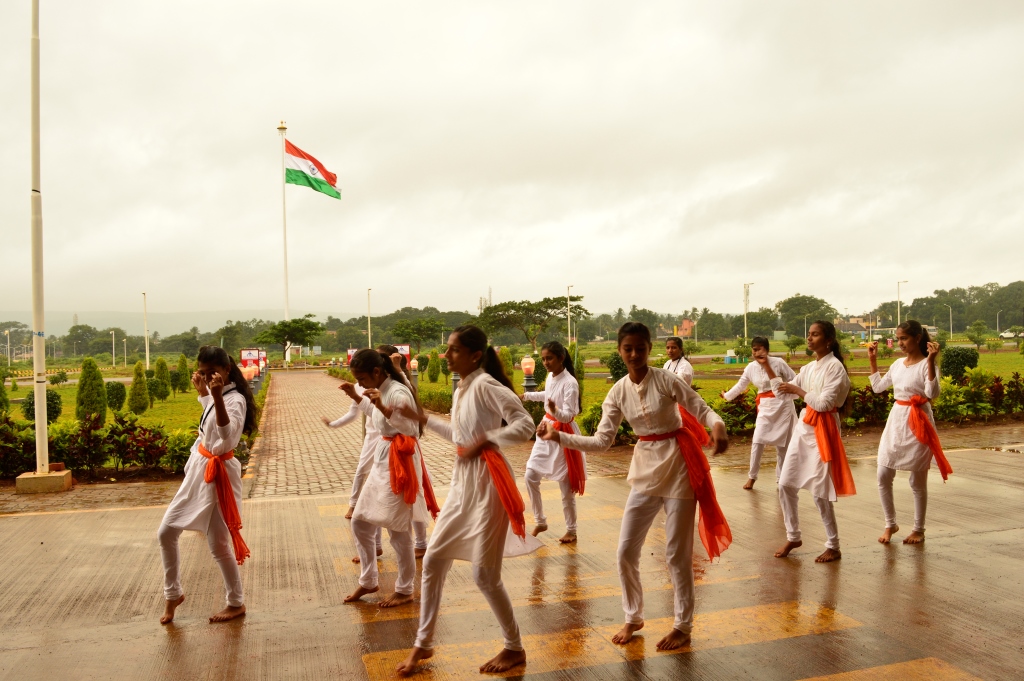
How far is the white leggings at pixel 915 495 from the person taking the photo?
19.9 ft

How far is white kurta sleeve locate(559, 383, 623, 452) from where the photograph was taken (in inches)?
163

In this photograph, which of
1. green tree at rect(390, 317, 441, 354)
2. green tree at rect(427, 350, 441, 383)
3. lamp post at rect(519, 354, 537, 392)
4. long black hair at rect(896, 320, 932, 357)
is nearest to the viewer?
long black hair at rect(896, 320, 932, 357)

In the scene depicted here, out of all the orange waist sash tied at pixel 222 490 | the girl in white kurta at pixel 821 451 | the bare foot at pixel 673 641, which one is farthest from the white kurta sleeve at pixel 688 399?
the orange waist sash tied at pixel 222 490

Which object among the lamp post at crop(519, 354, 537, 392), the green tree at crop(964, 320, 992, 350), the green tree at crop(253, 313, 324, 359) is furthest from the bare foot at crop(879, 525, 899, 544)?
the green tree at crop(964, 320, 992, 350)

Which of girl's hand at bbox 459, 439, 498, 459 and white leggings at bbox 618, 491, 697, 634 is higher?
girl's hand at bbox 459, 439, 498, 459

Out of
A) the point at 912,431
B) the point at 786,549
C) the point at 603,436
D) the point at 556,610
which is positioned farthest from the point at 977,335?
the point at 603,436

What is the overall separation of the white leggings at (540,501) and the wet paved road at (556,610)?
196 mm

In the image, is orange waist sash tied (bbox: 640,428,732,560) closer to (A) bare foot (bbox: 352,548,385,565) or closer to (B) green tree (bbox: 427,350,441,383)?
(A) bare foot (bbox: 352,548,385,565)

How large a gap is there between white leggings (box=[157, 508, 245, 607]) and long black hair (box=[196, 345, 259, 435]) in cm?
63

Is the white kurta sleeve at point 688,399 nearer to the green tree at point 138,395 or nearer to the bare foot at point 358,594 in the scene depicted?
the bare foot at point 358,594

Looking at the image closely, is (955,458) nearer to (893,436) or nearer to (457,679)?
(893,436)

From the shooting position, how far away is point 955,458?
32.4ft

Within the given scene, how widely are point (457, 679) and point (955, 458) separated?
859 cm

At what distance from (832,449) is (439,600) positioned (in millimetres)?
3414
